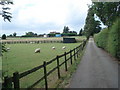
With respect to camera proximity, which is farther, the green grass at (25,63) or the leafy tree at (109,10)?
the leafy tree at (109,10)

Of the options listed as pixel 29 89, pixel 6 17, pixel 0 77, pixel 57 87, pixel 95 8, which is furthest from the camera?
pixel 95 8

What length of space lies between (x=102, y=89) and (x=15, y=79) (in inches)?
134

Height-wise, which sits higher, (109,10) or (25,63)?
(109,10)

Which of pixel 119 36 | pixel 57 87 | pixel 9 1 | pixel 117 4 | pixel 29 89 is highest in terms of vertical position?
pixel 117 4

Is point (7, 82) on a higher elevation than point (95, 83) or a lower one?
higher

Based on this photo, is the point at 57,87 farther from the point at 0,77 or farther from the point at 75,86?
the point at 0,77

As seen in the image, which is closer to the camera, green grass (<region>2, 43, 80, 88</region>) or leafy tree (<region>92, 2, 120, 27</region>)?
green grass (<region>2, 43, 80, 88</region>)

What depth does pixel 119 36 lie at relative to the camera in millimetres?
14406

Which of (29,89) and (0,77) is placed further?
(0,77)

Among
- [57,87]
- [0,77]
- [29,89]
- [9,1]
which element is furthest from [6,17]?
[57,87]

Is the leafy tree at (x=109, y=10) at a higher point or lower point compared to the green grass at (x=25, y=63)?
higher

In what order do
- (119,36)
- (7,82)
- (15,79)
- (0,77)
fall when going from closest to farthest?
1. (7,82)
2. (15,79)
3. (0,77)
4. (119,36)

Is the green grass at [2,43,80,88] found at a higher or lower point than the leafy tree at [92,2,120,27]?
lower

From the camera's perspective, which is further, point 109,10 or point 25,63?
point 109,10
